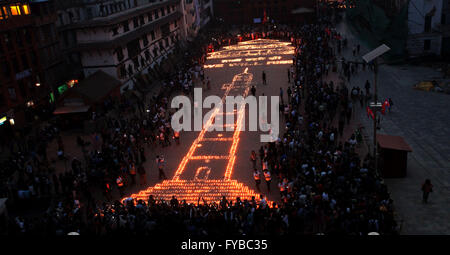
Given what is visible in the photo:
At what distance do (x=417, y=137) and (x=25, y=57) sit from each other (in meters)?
29.9

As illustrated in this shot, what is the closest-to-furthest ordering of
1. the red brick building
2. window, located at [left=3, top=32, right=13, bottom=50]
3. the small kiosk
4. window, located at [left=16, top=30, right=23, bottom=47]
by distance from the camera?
the small kiosk
window, located at [left=3, top=32, right=13, bottom=50]
window, located at [left=16, top=30, right=23, bottom=47]
the red brick building

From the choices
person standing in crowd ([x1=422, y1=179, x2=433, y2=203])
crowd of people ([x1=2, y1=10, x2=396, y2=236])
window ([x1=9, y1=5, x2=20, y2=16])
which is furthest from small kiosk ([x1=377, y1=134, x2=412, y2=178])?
window ([x1=9, y1=5, x2=20, y2=16])

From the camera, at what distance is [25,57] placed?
32.6 metres

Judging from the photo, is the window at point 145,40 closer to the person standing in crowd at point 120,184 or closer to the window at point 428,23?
the person standing in crowd at point 120,184

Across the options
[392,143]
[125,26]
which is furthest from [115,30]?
[392,143]

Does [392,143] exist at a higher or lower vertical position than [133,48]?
lower

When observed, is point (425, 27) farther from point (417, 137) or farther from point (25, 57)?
point (25, 57)

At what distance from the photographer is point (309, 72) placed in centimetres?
3541

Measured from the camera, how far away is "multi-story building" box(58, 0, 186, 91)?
37.8m

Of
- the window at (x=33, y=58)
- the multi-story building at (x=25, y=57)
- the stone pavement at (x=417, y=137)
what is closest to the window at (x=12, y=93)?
the multi-story building at (x=25, y=57)

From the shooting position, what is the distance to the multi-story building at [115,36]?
37812mm

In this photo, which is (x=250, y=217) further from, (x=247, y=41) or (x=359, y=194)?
(x=247, y=41)

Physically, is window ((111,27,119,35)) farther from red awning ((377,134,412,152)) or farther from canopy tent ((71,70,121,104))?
red awning ((377,134,412,152))

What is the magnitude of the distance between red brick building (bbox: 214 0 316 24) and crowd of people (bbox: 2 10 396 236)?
47.8 m
